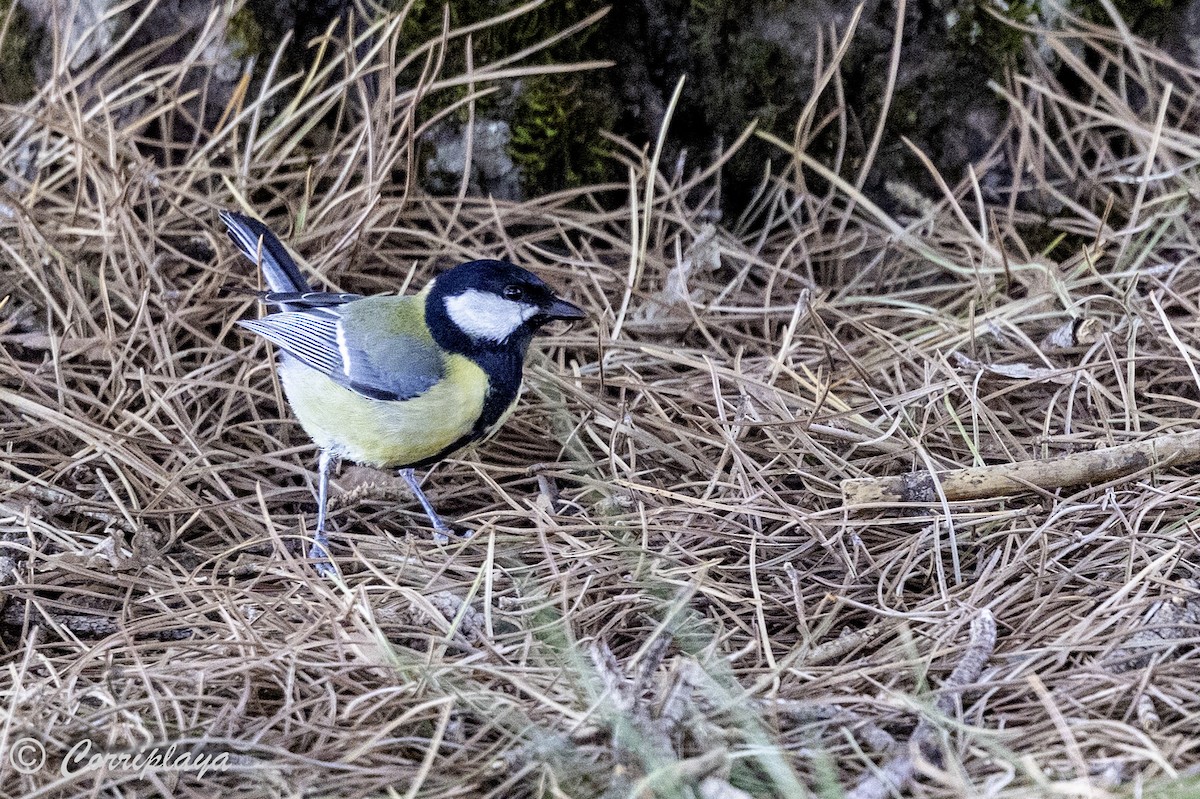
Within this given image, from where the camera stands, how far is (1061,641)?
1921 mm

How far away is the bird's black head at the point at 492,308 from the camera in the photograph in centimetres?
261

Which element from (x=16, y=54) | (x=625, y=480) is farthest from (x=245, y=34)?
(x=625, y=480)

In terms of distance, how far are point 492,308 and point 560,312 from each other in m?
0.17

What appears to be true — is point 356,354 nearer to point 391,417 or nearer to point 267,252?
point 391,417

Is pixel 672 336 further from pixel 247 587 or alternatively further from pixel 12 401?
pixel 12 401

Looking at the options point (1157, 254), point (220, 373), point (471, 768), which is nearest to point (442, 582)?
point (471, 768)

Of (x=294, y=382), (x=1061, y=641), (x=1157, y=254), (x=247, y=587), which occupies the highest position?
(x=1157, y=254)

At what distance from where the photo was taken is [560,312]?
266 centimetres

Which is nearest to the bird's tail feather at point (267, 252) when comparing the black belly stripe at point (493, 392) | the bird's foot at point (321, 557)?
the black belly stripe at point (493, 392)

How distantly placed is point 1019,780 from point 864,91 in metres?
2.36

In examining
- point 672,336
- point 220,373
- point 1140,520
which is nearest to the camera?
point 1140,520

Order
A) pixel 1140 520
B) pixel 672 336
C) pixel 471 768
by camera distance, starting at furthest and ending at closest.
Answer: pixel 672 336
pixel 1140 520
pixel 471 768

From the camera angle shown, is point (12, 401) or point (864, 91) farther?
point (864, 91)
